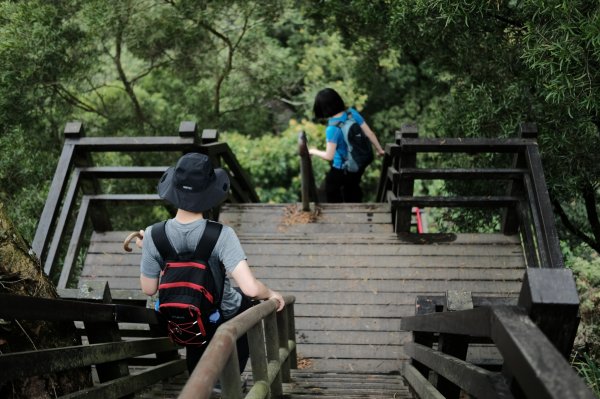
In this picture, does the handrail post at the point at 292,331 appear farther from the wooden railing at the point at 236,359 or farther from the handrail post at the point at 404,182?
the handrail post at the point at 404,182

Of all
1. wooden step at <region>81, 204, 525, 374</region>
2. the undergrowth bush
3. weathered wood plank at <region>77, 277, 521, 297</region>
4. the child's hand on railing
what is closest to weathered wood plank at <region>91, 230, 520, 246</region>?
wooden step at <region>81, 204, 525, 374</region>

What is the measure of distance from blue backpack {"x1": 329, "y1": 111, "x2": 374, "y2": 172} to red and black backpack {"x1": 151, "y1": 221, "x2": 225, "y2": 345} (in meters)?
3.38

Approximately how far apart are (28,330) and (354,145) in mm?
4308

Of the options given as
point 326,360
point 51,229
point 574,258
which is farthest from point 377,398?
point 574,258

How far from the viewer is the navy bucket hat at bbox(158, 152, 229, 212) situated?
9.20ft

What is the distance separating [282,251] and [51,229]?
2.15m

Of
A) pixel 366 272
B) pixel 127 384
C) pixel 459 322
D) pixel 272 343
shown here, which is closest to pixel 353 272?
pixel 366 272

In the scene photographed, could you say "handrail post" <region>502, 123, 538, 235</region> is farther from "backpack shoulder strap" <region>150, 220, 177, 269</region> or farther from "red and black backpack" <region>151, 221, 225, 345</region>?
"backpack shoulder strap" <region>150, 220, 177, 269</region>

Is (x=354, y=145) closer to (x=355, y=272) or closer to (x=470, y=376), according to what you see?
(x=355, y=272)

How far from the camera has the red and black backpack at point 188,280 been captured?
2.82 m

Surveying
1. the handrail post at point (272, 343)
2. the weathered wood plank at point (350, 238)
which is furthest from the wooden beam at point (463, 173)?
the handrail post at point (272, 343)

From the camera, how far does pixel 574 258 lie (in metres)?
7.68

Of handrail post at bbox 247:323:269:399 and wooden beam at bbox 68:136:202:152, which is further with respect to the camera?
wooden beam at bbox 68:136:202:152

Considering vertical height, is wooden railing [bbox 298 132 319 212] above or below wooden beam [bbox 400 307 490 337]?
above
